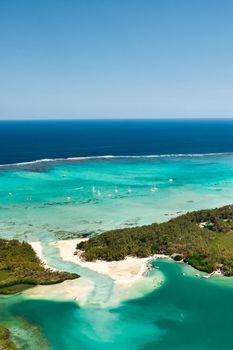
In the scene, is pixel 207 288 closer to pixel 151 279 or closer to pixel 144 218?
pixel 151 279

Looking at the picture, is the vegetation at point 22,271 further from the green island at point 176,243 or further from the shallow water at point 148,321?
the green island at point 176,243

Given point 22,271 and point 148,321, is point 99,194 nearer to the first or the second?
point 22,271

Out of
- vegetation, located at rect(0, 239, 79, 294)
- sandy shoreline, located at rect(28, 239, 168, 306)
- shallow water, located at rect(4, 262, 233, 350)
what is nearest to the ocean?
shallow water, located at rect(4, 262, 233, 350)

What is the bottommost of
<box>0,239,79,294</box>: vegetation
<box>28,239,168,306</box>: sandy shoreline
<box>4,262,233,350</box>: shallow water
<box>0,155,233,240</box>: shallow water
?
<box>4,262,233,350</box>: shallow water

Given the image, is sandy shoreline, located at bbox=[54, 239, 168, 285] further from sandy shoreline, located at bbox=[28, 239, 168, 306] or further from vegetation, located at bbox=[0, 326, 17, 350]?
vegetation, located at bbox=[0, 326, 17, 350]

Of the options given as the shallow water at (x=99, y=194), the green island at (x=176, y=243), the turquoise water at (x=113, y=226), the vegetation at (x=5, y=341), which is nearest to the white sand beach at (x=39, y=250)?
the turquoise water at (x=113, y=226)

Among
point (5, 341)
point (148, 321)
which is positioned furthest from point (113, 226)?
point (5, 341)
